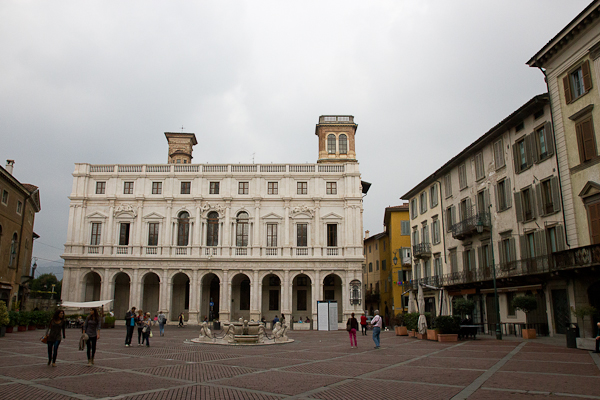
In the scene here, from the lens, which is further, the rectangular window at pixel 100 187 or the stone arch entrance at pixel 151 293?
the rectangular window at pixel 100 187

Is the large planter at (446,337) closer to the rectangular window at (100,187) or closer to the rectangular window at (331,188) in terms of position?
the rectangular window at (331,188)

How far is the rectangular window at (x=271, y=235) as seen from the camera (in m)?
46.3

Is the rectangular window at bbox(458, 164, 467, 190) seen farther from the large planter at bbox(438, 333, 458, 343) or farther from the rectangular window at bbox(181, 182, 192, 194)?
the rectangular window at bbox(181, 182, 192, 194)

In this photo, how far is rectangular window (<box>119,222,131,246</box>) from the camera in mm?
46812

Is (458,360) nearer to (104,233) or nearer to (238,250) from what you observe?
(238,250)

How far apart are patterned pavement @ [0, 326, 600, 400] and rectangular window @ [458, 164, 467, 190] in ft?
58.5

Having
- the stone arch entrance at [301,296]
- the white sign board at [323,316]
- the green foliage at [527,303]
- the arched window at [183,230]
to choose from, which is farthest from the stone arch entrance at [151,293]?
the green foliage at [527,303]

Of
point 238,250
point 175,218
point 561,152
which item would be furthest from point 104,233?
point 561,152

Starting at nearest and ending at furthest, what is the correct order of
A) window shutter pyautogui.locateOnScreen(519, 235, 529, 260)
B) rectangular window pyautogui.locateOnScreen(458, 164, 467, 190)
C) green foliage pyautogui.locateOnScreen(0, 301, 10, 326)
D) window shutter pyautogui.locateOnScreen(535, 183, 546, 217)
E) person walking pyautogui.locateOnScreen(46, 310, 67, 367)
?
person walking pyautogui.locateOnScreen(46, 310, 67, 367) < green foliage pyautogui.locateOnScreen(0, 301, 10, 326) < window shutter pyautogui.locateOnScreen(535, 183, 546, 217) < window shutter pyautogui.locateOnScreen(519, 235, 529, 260) < rectangular window pyautogui.locateOnScreen(458, 164, 467, 190)

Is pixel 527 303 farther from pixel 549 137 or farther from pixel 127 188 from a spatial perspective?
pixel 127 188

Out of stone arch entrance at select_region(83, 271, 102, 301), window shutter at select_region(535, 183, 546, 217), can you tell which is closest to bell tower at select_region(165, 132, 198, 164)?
stone arch entrance at select_region(83, 271, 102, 301)

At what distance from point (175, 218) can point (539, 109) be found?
34936mm

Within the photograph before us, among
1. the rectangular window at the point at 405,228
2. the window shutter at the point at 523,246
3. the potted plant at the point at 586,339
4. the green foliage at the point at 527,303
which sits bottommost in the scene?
the potted plant at the point at 586,339

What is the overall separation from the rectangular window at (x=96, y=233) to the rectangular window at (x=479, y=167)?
37.3 metres
